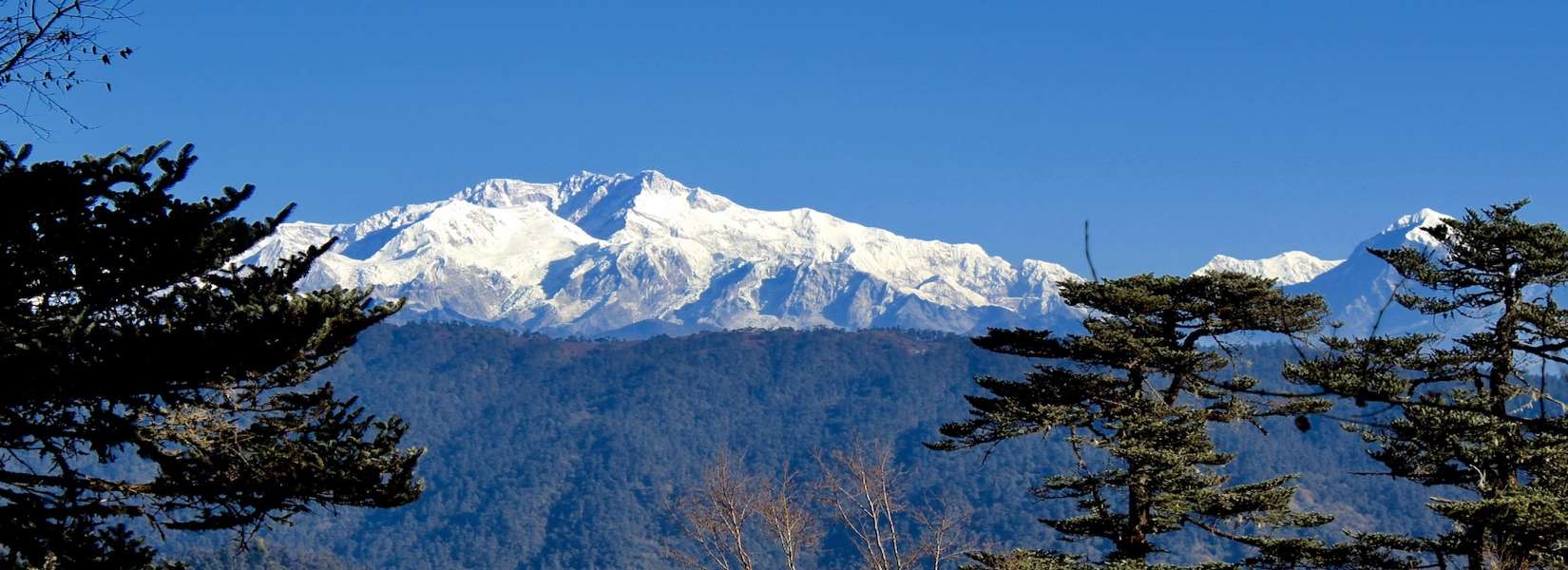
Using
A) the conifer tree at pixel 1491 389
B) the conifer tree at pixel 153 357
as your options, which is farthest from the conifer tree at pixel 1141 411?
the conifer tree at pixel 153 357

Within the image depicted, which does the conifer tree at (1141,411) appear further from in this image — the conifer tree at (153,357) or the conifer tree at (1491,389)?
the conifer tree at (153,357)

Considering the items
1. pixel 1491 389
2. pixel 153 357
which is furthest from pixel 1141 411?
pixel 153 357

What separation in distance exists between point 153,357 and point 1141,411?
1582cm

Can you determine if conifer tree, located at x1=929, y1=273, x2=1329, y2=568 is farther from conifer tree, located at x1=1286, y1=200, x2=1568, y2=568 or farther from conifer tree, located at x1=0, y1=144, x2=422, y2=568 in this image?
conifer tree, located at x1=0, y1=144, x2=422, y2=568

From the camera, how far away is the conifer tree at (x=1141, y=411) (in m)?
21.7

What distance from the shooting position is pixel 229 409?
11.5 m

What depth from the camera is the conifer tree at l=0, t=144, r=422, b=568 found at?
10578 millimetres

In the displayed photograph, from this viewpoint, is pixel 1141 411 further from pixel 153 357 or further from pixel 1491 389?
pixel 153 357

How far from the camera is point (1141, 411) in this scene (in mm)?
22203

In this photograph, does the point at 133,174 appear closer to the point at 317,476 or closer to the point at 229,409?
the point at 229,409

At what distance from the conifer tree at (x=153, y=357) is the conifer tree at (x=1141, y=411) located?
1182cm

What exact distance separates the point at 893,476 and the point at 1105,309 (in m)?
16.1

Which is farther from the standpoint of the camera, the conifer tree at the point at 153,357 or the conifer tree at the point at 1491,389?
the conifer tree at the point at 1491,389

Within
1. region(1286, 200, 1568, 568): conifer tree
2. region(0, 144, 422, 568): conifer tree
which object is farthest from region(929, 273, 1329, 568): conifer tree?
region(0, 144, 422, 568): conifer tree
